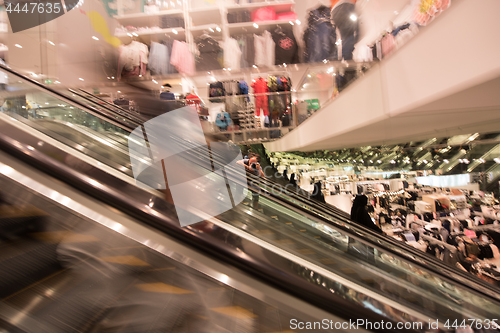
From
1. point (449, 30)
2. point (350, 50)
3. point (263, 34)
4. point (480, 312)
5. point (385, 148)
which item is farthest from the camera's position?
point (385, 148)

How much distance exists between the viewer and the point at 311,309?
0.61m

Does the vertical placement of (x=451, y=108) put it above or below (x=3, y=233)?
above

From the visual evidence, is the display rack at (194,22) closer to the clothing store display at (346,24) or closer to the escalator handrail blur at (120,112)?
the clothing store display at (346,24)

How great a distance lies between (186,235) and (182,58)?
4.00m

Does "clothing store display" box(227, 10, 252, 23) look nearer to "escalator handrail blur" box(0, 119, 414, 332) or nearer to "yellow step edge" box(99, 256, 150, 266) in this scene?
"escalator handrail blur" box(0, 119, 414, 332)

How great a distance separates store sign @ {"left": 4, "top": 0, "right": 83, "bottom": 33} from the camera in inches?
156

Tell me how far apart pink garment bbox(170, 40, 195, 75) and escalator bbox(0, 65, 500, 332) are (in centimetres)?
344

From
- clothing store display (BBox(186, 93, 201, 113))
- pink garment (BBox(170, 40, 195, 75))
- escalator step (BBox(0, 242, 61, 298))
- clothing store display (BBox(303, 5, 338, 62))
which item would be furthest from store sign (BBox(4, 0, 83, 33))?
escalator step (BBox(0, 242, 61, 298))

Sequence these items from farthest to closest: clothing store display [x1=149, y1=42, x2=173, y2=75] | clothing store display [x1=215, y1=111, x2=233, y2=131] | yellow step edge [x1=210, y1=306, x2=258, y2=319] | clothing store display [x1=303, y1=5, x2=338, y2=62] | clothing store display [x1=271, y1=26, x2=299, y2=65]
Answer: clothing store display [x1=215, y1=111, x2=233, y2=131] → clothing store display [x1=149, y1=42, x2=173, y2=75] → clothing store display [x1=271, y1=26, x2=299, y2=65] → clothing store display [x1=303, y1=5, x2=338, y2=62] → yellow step edge [x1=210, y1=306, x2=258, y2=319]

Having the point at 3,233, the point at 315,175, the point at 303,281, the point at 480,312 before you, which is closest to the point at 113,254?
the point at 3,233

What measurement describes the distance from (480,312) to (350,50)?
3.47m

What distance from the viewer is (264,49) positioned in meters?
3.96

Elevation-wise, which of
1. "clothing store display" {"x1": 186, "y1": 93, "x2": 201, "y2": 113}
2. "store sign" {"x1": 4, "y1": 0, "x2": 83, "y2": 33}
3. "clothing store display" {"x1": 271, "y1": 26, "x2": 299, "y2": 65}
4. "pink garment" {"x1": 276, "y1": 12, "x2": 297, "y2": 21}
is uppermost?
"store sign" {"x1": 4, "y1": 0, "x2": 83, "y2": 33}

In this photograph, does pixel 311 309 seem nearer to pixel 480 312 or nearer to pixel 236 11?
pixel 480 312
